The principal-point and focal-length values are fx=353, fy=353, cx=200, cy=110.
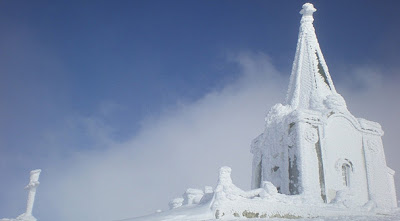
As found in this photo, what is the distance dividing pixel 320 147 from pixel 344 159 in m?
1.51

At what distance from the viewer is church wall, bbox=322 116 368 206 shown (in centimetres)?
1686

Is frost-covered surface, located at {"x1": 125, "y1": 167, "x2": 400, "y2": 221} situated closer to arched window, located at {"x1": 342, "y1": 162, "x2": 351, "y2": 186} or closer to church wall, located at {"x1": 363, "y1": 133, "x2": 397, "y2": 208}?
arched window, located at {"x1": 342, "y1": 162, "x2": 351, "y2": 186}

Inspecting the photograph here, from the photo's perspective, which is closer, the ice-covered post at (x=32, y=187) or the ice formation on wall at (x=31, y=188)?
the ice formation on wall at (x=31, y=188)

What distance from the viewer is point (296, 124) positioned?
56.8ft

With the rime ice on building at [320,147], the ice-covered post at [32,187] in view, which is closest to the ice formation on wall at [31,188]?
the ice-covered post at [32,187]

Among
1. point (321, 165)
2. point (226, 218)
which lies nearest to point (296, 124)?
point (321, 165)

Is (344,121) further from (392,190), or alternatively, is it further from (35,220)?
(35,220)

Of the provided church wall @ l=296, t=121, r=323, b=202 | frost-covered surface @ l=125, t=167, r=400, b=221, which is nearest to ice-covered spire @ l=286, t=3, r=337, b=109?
church wall @ l=296, t=121, r=323, b=202

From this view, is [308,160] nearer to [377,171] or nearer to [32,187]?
[377,171]

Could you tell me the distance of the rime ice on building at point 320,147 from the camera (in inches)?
656

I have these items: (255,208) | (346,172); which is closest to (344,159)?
(346,172)

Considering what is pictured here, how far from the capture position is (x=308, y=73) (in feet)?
65.9

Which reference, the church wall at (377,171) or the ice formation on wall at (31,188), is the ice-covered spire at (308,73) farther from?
the ice formation on wall at (31,188)

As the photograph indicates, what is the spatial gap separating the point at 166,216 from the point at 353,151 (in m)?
11.3
